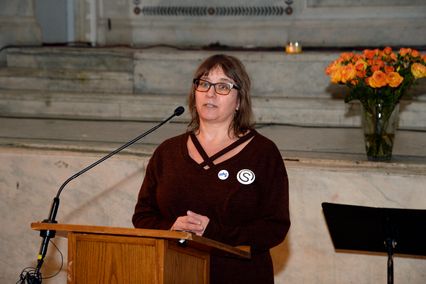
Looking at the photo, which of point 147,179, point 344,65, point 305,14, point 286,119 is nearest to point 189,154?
point 147,179

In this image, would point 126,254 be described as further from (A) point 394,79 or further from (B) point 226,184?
(A) point 394,79

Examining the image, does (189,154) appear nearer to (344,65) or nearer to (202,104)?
(202,104)

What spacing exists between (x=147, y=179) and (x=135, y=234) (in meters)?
0.75

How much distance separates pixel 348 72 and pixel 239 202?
146 centimetres

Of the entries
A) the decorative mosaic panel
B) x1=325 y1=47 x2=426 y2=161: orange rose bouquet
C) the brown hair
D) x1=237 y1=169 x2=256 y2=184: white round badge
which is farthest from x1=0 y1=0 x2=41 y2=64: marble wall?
x1=237 y1=169 x2=256 y2=184: white round badge

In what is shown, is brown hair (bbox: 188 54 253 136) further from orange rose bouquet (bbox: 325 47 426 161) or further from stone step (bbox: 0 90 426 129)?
stone step (bbox: 0 90 426 129)

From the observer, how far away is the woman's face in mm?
3646

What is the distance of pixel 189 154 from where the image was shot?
12.2 ft

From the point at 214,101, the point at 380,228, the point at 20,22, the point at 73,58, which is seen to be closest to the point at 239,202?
the point at 214,101

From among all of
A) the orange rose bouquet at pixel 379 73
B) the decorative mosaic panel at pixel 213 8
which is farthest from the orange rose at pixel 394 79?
the decorative mosaic panel at pixel 213 8

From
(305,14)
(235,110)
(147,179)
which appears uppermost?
(305,14)

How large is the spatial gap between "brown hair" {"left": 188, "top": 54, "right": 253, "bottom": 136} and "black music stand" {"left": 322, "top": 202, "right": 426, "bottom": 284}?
0.56m

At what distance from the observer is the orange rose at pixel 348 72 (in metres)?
4.73

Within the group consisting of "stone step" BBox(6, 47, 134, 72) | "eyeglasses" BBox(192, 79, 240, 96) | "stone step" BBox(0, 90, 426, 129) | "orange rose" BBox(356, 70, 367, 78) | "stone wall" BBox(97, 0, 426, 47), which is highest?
"stone wall" BBox(97, 0, 426, 47)
